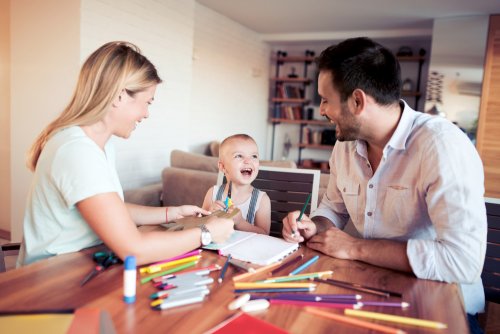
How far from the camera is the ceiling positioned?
4.99m

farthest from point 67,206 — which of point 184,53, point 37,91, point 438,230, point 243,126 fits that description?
point 243,126

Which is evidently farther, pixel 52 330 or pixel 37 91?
pixel 37 91

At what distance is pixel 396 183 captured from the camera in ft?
4.59

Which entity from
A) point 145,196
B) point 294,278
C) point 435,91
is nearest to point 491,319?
point 294,278

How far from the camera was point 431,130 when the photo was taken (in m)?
1.34

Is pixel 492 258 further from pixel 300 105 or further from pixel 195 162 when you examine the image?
pixel 300 105

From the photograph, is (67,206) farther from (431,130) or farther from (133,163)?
(133,163)

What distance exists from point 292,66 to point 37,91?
17.4ft

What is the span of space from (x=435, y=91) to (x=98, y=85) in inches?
216

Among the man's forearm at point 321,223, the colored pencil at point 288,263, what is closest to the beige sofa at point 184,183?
the man's forearm at point 321,223

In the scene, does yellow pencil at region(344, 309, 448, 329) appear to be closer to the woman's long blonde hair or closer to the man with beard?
the man with beard

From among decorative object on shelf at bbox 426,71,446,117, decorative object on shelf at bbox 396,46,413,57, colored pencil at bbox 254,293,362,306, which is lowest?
colored pencil at bbox 254,293,362,306

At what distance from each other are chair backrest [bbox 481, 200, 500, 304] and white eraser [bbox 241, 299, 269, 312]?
3.44ft

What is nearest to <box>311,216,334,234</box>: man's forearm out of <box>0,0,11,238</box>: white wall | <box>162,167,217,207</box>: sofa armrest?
<box>162,167,217,207</box>: sofa armrest
